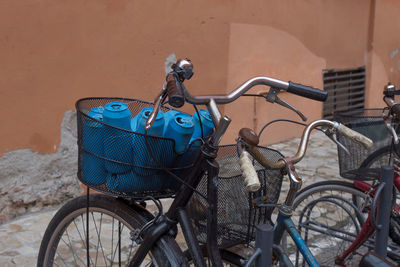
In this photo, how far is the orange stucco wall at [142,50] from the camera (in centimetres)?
349

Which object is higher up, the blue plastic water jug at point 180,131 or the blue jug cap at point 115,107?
the blue jug cap at point 115,107

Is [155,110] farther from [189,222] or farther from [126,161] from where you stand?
[189,222]

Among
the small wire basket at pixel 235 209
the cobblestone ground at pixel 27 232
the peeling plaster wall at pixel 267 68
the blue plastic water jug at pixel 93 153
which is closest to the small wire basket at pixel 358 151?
the small wire basket at pixel 235 209

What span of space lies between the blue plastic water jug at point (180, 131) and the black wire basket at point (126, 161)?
0.04 metres

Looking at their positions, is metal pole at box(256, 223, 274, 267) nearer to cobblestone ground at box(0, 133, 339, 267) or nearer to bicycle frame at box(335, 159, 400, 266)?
bicycle frame at box(335, 159, 400, 266)

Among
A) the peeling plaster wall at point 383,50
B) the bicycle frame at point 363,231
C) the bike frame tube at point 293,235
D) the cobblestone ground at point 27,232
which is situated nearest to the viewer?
the bike frame tube at point 293,235

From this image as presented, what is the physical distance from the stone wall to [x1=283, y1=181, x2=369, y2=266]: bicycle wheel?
1.83m

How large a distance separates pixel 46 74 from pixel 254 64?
2.68m

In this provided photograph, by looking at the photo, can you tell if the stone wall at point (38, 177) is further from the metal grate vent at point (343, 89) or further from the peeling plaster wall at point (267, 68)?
the metal grate vent at point (343, 89)

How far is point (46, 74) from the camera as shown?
3.61 m

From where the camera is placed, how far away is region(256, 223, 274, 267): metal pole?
4.66 ft

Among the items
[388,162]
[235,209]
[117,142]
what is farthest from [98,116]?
[388,162]

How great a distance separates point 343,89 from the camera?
711 cm

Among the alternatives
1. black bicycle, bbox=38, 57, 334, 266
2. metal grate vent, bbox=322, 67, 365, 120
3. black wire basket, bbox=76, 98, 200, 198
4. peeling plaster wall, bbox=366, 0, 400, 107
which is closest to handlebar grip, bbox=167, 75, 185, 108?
black bicycle, bbox=38, 57, 334, 266
